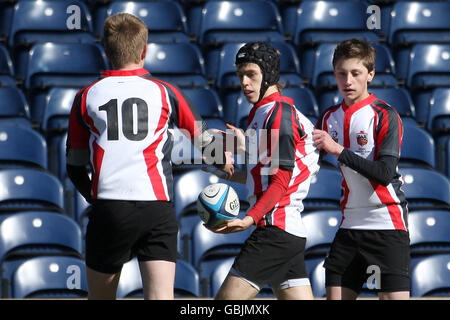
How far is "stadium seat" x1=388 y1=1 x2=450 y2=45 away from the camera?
8281mm

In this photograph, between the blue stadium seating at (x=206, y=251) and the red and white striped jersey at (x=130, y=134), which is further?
the blue stadium seating at (x=206, y=251)

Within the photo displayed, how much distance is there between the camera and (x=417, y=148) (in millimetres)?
6617

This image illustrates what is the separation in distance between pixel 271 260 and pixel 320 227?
6.73ft

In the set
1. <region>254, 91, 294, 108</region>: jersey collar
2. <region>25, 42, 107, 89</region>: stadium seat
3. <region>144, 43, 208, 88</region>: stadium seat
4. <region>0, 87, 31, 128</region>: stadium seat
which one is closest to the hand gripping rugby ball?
<region>254, 91, 294, 108</region>: jersey collar

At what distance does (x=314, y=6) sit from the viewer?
8289 mm

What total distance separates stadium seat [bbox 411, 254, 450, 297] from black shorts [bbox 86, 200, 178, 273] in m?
2.66

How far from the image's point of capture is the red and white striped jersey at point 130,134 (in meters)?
3.41

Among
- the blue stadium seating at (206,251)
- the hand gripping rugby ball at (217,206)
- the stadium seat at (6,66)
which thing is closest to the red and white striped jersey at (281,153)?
the hand gripping rugby ball at (217,206)

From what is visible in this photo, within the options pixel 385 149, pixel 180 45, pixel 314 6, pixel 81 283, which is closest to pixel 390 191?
pixel 385 149

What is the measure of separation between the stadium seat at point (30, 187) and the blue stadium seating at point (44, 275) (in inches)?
22.8

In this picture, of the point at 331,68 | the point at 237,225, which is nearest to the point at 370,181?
the point at 237,225

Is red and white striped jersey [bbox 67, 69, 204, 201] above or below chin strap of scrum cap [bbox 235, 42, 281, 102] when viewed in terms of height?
below

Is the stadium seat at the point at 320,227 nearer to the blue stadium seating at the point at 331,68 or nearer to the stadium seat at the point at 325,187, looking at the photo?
the stadium seat at the point at 325,187

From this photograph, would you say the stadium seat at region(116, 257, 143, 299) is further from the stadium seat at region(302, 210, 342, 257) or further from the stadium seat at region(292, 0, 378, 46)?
the stadium seat at region(292, 0, 378, 46)
